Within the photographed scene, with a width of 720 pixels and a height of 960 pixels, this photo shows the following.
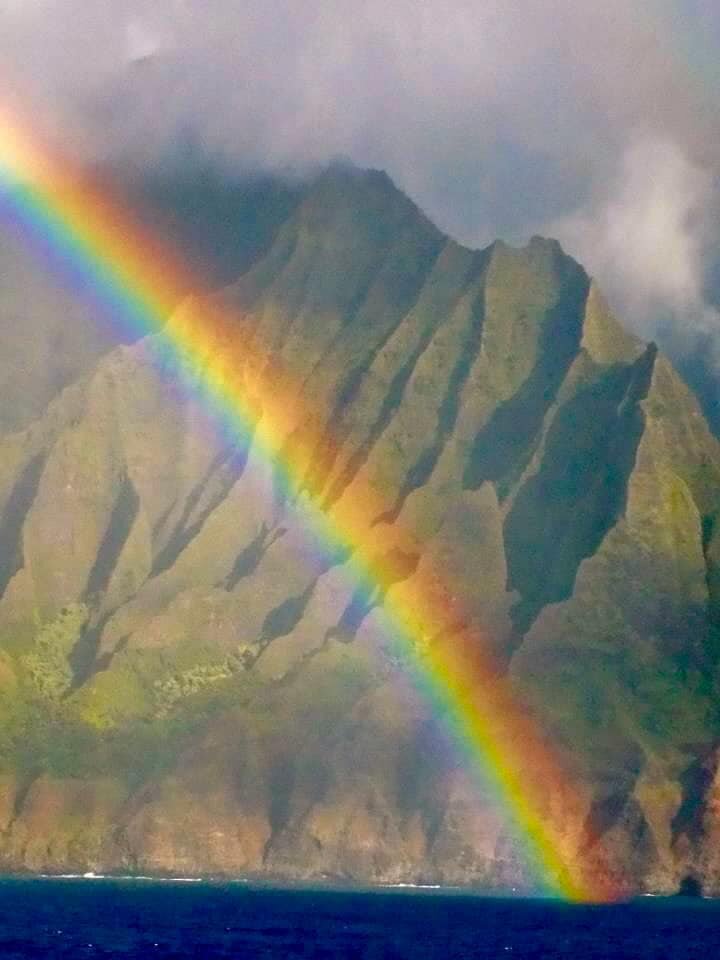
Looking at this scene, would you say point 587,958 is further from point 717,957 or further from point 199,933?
point 199,933

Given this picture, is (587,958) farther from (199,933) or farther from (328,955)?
(199,933)

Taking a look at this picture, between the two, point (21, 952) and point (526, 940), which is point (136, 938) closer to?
point (21, 952)

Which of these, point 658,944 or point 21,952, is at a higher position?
point 658,944

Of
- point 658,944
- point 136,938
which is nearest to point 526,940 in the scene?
point 658,944

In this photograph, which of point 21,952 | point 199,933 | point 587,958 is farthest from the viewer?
point 199,933

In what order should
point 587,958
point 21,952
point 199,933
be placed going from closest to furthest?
point 21,952 → point 587,958 → point 199,933

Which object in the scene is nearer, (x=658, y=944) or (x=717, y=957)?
(x=717, y=957)

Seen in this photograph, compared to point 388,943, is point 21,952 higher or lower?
lower

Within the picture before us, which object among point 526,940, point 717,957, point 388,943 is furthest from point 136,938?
point 717,957
